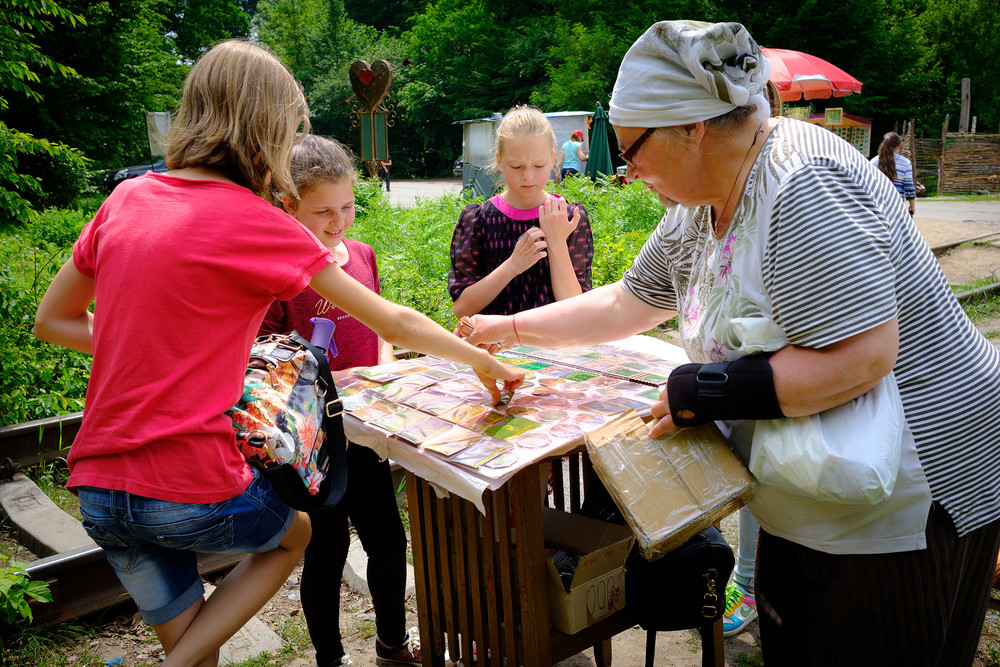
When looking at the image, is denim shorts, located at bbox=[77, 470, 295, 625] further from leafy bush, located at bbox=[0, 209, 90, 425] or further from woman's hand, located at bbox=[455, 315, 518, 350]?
leafy bush, located at bbox=[0, 209, 90, 425]

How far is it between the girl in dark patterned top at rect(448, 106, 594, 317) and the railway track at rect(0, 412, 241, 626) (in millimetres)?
1760

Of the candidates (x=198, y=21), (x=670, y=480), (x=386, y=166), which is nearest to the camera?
(x=670, y=480)

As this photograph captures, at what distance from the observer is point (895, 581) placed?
59.7 inches

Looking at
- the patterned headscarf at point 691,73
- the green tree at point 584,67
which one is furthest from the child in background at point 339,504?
the green tree at point 584,67

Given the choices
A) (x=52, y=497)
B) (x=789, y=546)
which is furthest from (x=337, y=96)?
(x=789, y=546)

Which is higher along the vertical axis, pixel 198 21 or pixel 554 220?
pixel 198 21

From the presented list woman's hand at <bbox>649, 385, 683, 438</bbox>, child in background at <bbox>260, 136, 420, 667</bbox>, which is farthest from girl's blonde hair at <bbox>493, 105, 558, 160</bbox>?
woman's hand at <bbox>649, 385, 683, 438</bbox>

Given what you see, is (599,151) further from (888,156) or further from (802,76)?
(888,156)

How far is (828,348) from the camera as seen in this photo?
55.3 inches

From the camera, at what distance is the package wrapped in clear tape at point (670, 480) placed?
1.56 meters

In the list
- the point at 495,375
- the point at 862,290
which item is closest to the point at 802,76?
the point at 495,375

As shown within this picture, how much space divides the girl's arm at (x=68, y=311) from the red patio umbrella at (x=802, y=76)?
15.5m

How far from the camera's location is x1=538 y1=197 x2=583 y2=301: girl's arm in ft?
9.93

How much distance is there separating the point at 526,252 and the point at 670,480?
154 cm
